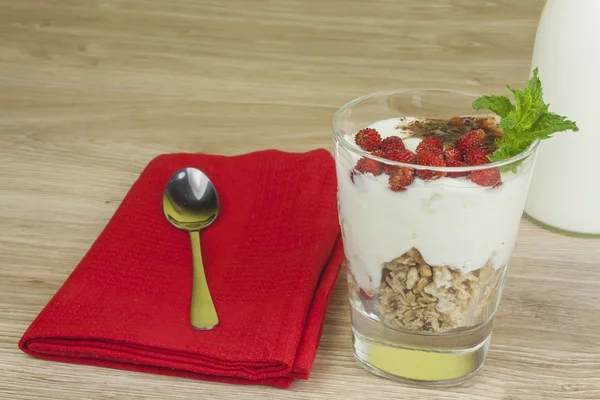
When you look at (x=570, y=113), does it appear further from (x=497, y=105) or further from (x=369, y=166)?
(x=369, y=166)

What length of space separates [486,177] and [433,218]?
0.04m

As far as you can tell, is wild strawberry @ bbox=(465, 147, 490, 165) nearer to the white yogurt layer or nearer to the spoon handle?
the white yogurt layer

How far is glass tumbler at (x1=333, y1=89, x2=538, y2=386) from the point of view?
0.59 m

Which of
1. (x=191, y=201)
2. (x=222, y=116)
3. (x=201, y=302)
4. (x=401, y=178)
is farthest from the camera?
(x=222, y=116)

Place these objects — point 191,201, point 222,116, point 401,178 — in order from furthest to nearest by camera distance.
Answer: point 222,116 < point 191,201 < point 401,178

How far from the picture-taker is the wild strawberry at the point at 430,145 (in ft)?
1.98

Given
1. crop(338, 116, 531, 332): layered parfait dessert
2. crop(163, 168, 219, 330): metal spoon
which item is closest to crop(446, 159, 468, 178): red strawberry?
crop(338, 116, 531, 332): layered parfait dessert

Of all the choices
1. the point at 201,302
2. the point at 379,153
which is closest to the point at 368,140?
the point at 379,153

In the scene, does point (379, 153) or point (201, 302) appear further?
point (201, 302)

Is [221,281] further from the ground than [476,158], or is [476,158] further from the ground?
[476,158]

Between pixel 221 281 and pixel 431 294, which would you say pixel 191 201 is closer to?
pixel 221 281

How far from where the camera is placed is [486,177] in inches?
22.7

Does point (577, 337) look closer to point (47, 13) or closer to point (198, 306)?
point (198, 306)

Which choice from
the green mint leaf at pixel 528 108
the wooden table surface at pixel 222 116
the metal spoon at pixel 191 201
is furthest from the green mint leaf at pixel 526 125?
the metal spoon at pixel 191 201
